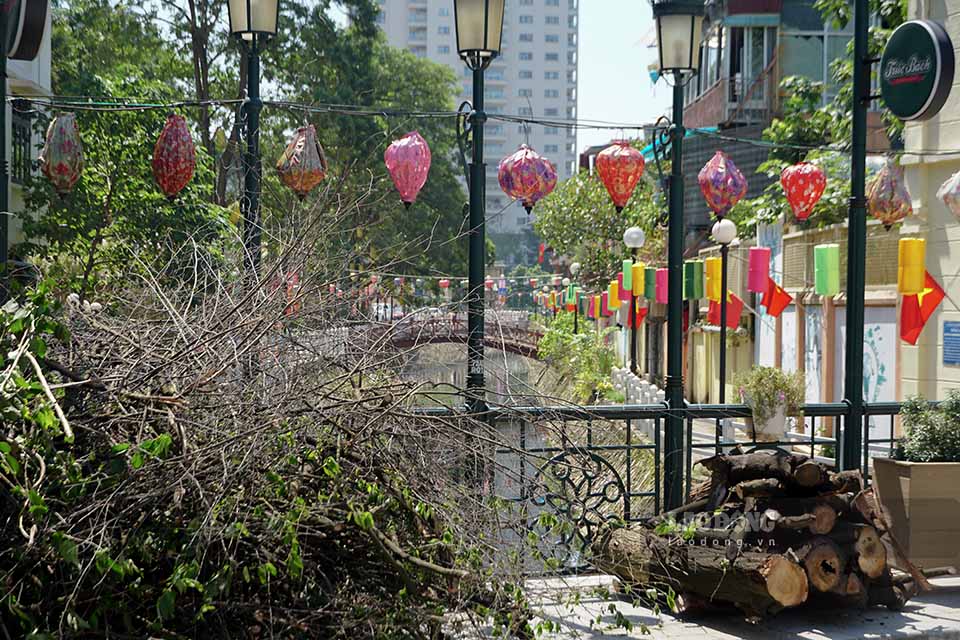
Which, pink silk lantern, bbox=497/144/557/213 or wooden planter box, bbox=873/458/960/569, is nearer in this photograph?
wooden planter box, bbox=873/458/960/569

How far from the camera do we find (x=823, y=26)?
27984 millimetres

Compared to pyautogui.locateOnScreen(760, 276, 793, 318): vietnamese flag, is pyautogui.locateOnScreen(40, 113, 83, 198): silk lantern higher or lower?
higher

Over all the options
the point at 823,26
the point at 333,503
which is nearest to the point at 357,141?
the point at 823,26

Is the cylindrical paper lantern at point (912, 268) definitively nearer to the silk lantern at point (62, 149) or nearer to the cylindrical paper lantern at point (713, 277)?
the cylindrical paper lantern at point (713, 277)

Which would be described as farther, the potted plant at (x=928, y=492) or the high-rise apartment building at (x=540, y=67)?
the high-rise apartment building at (x=540, y=67)

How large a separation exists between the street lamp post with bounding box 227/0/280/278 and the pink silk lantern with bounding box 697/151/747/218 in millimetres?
3961

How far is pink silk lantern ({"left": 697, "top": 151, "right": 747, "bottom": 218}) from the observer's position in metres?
9.12

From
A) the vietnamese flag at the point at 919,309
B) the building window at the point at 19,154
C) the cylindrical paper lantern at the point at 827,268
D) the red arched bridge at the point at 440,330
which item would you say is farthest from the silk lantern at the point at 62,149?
the cylindrical paper lantern at the point at 827,268

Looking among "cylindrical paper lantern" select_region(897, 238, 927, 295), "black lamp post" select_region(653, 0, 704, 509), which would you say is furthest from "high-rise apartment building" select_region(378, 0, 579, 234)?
"black lamp post" select_region(653, 0, 704, 509)

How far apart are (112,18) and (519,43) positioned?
10207cm

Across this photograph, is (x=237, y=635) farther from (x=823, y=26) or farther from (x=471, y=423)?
(x=823, y=26)

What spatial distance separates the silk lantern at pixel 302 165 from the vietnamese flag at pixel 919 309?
804cm

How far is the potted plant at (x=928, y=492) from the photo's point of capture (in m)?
6.51

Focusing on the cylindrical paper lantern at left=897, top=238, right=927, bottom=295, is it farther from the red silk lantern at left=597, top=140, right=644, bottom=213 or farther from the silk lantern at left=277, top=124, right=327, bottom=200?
the silk lantern at left=277, top=124, right=327, bottom=200
